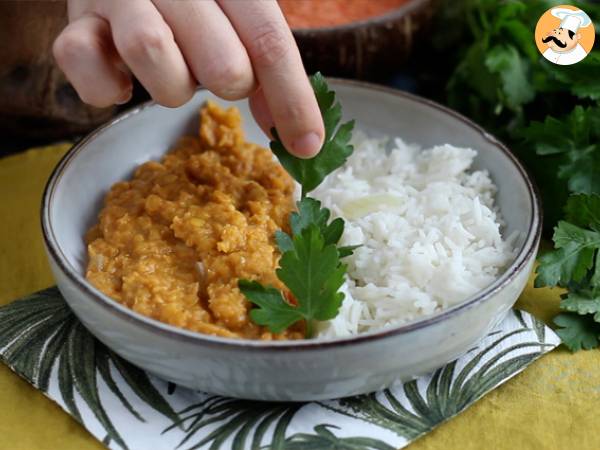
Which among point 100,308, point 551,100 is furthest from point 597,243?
point 100,308

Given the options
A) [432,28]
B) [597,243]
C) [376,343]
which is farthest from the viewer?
[432,28]

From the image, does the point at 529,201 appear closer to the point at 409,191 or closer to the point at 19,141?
the point at 409,191

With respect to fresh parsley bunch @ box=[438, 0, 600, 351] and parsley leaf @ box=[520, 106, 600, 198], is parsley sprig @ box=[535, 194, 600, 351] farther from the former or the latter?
parsley leaf @ box=[520, 106, 600, 198]

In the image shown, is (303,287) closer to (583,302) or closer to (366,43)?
(583,302)

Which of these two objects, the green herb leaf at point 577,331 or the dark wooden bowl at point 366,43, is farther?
the dark wooden bowl at point 366,43

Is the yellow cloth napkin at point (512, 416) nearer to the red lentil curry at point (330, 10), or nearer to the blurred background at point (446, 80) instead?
the blurred background at point (446, 80)

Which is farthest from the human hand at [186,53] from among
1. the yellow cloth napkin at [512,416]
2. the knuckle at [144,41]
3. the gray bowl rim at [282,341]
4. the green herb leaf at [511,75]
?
the green herb leaf at [511,75]
